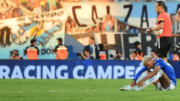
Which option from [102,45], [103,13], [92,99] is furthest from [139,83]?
[103,13]

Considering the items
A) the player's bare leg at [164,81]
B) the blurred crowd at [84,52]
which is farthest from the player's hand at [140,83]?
the blurred crowd at [84,52]

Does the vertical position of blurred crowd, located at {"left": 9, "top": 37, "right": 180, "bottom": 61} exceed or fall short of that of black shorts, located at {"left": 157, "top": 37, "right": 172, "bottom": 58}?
it falls short

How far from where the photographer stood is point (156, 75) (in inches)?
274

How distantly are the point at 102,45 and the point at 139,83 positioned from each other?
1017 centimetres

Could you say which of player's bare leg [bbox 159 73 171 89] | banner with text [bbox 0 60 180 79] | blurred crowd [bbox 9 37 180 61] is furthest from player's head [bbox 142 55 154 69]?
blurred crowd [bbox 9 37 180 61]

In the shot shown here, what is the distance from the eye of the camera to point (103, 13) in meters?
18.0

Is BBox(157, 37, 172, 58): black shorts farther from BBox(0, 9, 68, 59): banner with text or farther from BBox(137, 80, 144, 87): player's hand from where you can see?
BBox(0, 9, 68, 59): banner with text

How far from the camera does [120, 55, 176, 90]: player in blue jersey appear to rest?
6.94m

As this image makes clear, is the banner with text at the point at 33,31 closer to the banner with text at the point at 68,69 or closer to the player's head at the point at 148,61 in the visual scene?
the banner with text at the point at 68,69

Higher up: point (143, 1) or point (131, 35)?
point (143, 1)

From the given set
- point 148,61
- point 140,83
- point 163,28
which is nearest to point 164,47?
point 163,28

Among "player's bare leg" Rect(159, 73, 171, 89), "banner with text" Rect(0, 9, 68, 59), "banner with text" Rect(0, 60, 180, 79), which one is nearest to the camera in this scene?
"player's bare leg" Rect(159, 73, 171, 89)

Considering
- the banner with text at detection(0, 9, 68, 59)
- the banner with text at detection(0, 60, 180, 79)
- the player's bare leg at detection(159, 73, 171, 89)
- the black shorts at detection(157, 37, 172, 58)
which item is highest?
the black shorts at detection(157, 37, 172, 58)

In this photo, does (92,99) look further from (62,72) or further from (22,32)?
(22,32)
